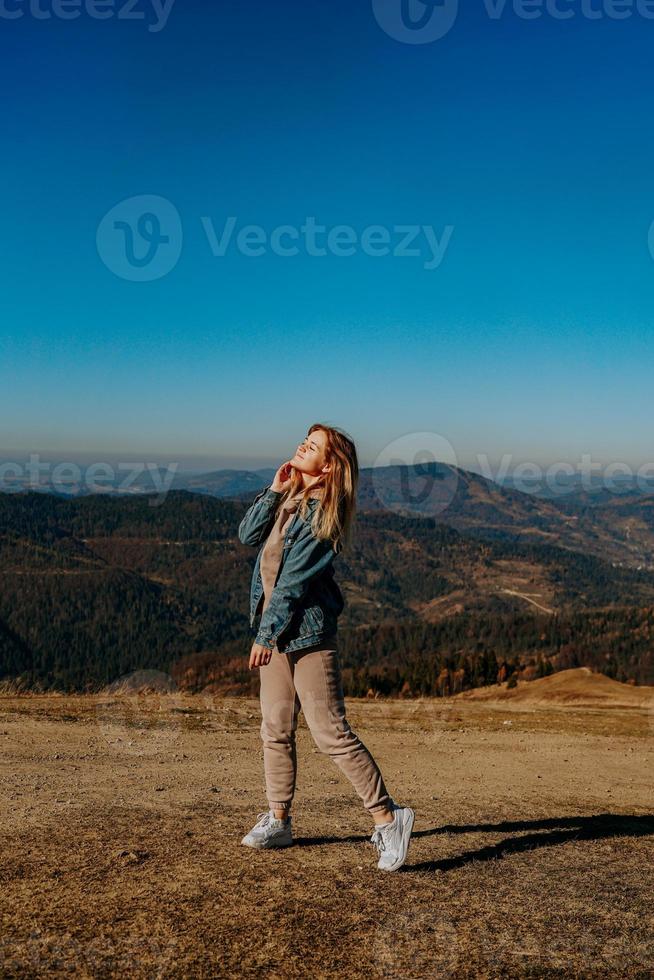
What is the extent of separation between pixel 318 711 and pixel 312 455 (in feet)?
5.70

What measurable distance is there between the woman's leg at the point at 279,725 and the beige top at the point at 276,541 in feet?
1.49

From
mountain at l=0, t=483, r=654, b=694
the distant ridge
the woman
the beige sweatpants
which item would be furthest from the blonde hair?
mountain at l=0, t=483, r=654, b=694

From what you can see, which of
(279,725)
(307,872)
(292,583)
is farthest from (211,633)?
(292,583)

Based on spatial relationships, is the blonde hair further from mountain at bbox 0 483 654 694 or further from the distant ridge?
mountain at bbox 0 483 654 694

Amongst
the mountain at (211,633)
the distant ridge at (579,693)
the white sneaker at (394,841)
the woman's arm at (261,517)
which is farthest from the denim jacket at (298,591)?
the mountain at (211,633)

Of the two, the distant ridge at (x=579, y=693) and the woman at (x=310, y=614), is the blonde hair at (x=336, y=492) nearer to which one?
the woman at (x=310, y=614)

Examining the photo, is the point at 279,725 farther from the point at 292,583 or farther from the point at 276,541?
the point at 276,541

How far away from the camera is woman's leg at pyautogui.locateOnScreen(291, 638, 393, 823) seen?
18.4ft

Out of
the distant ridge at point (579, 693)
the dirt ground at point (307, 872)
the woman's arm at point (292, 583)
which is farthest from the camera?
the distant ridge at point (579, 693)

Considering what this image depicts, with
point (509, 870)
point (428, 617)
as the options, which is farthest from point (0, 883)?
point (428, 617)

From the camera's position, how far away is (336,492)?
566cm

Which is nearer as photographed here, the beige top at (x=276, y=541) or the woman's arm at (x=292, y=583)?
the woman's arm at (x=292, y=583)

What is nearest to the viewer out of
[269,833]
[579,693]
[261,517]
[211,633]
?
[261,517]

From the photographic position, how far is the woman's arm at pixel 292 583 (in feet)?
18.2
